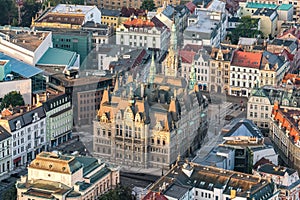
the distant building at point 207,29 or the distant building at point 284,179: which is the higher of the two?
the distant building at point 207,29

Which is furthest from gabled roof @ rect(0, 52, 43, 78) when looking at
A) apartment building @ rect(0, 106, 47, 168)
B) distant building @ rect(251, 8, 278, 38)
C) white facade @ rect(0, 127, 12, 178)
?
distant building @ rect(251, 8, 278, 38)

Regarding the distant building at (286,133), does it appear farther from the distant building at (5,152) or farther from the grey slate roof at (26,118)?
the distant building at (5,152)

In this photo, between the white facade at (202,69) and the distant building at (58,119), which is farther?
the white facade at (202,69)

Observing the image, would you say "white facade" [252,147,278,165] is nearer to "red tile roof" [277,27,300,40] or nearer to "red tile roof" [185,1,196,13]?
"red tile roof" [277,27,300,40]

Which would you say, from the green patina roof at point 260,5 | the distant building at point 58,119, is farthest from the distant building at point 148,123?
the green patina roof at point 260,5

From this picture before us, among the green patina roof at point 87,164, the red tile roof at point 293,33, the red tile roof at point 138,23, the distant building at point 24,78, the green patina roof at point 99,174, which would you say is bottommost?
the green patina roof at point 99,174

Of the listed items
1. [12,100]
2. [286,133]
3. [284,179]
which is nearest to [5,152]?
[12,100]

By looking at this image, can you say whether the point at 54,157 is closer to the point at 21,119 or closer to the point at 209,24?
the point at 21,119

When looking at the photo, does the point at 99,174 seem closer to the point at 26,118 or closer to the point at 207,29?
the point at 26,118
